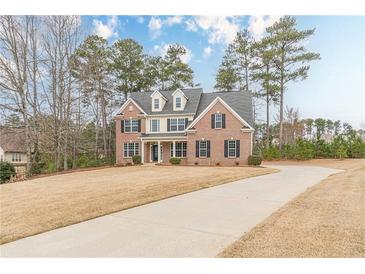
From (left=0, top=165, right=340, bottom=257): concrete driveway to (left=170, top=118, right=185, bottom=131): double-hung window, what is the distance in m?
16.5

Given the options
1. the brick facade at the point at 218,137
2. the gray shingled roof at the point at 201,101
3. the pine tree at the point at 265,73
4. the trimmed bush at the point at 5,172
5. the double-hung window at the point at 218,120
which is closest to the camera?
the trimmed bush at the point at 5,172

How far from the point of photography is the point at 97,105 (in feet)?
88.2

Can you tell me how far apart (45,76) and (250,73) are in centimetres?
2146

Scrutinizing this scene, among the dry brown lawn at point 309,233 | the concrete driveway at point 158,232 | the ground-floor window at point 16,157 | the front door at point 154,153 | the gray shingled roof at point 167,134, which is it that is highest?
the gray shingled roof at point 167,134

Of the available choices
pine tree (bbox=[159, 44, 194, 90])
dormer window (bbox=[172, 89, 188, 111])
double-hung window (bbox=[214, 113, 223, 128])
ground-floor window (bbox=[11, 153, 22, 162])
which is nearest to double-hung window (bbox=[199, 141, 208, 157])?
double-hung window (bbox=[214, 113, 223, 128])

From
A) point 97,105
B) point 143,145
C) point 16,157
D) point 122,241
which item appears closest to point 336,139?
point 143,145

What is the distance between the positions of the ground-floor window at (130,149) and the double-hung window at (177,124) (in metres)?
3.58

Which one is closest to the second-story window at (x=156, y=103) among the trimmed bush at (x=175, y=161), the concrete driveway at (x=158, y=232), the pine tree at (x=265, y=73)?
the trimmed bush at (x=175, y=161)

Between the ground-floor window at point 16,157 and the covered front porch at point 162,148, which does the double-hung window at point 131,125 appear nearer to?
the covered front porch at point 162,148

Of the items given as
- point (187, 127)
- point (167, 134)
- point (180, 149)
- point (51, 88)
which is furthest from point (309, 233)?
point (51, 88)

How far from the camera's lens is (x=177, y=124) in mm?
23750

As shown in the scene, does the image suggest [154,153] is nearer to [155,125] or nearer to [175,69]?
[155,125]

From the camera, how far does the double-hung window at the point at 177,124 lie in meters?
23.6
